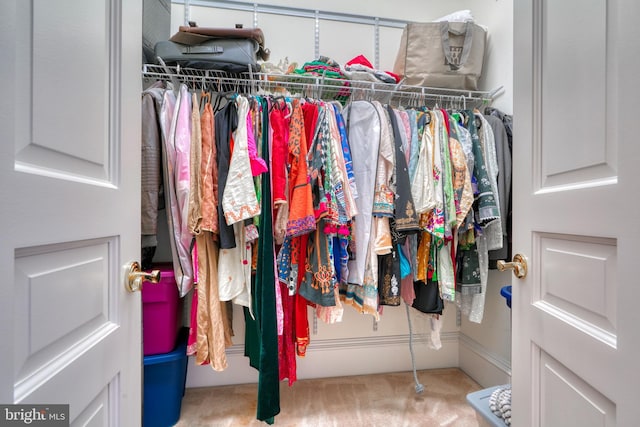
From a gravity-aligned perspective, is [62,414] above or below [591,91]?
below

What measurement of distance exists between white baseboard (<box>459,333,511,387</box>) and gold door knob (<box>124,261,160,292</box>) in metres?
1.73

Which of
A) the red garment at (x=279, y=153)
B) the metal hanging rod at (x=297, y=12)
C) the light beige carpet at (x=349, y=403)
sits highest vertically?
the metal hanging rod at (x=297, y=12)

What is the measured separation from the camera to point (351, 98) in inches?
54.8

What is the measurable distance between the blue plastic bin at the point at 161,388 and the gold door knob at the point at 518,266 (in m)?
1.34

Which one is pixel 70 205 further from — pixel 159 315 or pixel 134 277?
pixel 159 315

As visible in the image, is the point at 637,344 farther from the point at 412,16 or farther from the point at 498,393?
the point at 412,16

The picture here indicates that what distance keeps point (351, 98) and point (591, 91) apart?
42.6 inches

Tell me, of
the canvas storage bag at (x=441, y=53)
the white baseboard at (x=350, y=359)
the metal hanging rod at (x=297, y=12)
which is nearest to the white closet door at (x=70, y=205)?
the white baseboard at (x=350, y=359)

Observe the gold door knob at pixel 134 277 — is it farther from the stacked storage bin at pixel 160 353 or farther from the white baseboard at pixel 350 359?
the white baseboard at pixel 350 359

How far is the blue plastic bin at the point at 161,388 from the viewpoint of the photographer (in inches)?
44.9

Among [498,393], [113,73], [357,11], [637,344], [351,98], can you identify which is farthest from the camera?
[357,11]

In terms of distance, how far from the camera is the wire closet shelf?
1.22 meters

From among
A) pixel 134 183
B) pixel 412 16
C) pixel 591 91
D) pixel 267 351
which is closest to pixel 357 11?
pixel 412 16

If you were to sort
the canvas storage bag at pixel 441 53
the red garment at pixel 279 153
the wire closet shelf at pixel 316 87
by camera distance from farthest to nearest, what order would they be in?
the canvas storage bag at pixel 441 53 → the wire closet shelf at pixel 316 87 → the red garment at pixel 279 153
